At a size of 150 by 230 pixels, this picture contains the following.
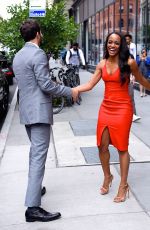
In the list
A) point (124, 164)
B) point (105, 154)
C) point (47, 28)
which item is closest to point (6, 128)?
point (47, 28)

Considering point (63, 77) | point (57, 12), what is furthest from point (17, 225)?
point (57, 12)

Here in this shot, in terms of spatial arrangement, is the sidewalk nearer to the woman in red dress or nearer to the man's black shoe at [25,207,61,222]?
the man's black shoe at [25,207,61,222]

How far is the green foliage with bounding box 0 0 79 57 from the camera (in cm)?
1259

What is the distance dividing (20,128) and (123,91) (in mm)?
4839

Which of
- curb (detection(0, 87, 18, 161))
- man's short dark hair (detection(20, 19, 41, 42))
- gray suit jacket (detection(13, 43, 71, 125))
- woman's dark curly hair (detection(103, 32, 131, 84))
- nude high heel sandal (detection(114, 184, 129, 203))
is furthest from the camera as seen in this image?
curb (detection(0, 87, 18, 161))

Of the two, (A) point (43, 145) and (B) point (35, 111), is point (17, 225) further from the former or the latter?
(B) point (35, 111)

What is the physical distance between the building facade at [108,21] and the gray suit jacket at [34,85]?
5862 mm

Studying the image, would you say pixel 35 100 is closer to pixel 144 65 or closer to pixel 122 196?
pixel 122 196

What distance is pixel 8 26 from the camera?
41.8 ft

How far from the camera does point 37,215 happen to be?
14.1 ft

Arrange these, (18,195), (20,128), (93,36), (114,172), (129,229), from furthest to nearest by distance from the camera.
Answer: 1. (93,36)
2. (20,128)
3. (114,172)
4. (18,195)
5. (129,229)

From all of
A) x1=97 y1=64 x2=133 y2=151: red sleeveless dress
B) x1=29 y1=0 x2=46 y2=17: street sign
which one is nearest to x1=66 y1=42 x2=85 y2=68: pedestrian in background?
x1=29 y1=0 x2=46 y2=17: street sign

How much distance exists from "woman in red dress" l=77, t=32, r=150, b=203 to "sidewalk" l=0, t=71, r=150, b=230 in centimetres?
34

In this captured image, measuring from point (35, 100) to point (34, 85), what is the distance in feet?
0.48
